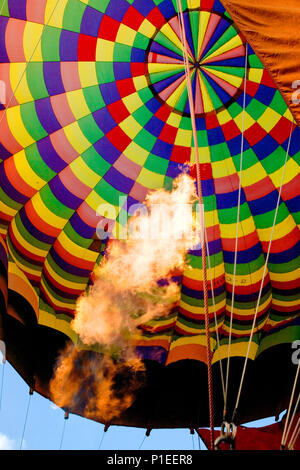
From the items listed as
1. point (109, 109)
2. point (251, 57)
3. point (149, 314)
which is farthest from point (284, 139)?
point (149, 314)

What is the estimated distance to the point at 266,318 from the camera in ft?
22.5

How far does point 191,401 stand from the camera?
6766 mm

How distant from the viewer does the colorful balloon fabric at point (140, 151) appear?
5.78 metres

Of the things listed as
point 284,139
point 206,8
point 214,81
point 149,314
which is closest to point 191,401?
point 149,314

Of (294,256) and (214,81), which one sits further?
(294,256)

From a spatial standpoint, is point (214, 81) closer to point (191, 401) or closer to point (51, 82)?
point (51, 82)

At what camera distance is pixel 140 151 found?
6.38 m

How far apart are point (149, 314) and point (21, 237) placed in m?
1.99

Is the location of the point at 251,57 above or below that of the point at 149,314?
above

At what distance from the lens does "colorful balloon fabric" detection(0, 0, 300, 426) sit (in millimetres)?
5777

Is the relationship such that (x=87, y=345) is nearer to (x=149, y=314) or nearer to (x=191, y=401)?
(x=149, y=314)
